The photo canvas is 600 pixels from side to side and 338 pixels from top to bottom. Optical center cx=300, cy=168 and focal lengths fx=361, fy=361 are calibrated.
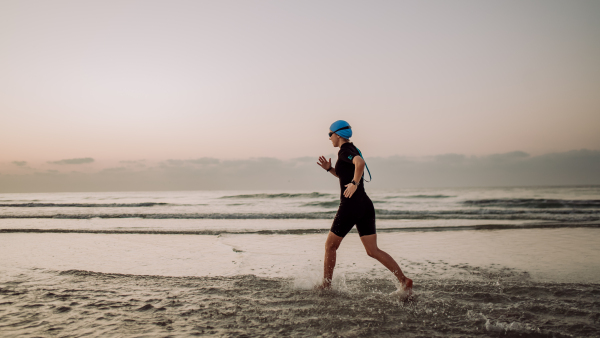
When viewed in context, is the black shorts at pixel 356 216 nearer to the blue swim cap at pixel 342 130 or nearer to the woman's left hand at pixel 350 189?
the woman's left hand at pixel 350 189

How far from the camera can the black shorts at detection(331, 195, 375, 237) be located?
4207 millimetres

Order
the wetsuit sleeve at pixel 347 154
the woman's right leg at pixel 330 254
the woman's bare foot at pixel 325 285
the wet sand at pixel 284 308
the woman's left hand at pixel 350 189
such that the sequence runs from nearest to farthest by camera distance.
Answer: the wet sand at pixel 284 308 → the woman's left hand at pixel 350 189 → the wetsuit sleeve at pixel 347 154 → the woman's right leg at pixel 330 254 → the woman's bare foot at pixel 325 285

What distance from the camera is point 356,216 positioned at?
421cm

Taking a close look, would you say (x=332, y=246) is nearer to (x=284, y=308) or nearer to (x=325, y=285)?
(x=325, y=285)

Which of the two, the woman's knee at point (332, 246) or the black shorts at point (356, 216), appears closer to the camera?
the black shorts at point (356, 216)

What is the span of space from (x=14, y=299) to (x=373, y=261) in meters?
5.27

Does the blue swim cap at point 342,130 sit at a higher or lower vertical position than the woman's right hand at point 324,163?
higher

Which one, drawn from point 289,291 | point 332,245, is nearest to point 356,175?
point 332,245

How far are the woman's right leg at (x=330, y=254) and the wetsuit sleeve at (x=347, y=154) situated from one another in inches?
36.5

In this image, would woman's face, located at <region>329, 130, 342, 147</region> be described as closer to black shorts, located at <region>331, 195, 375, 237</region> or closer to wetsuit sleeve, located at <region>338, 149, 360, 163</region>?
wetsuit sleeve, located at <region>338, 149, 360, 163</region>

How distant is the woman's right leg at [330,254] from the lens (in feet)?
14.5

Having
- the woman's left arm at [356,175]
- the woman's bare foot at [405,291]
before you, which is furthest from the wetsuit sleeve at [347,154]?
the woman's bare foot at [405,291]

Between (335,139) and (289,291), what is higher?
(335,139)

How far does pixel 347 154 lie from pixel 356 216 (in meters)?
0.73
